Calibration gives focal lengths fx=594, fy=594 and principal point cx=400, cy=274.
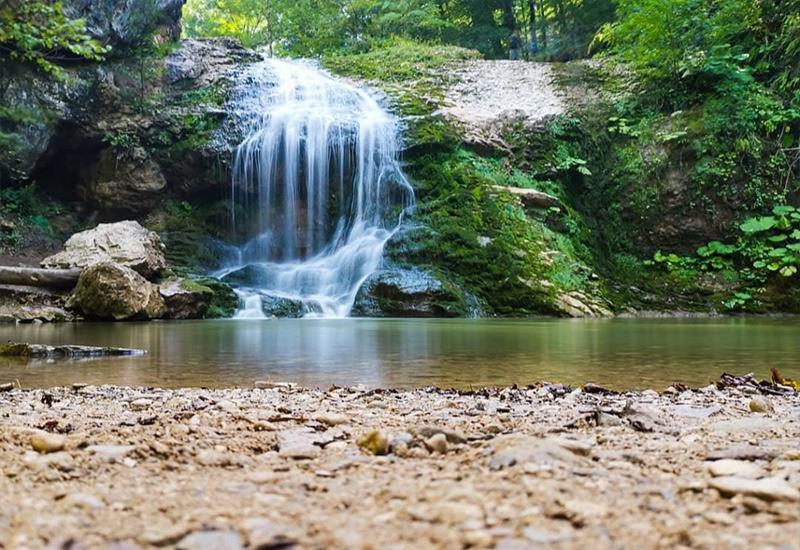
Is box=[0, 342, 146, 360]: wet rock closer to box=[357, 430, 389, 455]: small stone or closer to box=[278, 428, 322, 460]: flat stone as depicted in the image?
box=[278, 428, 322, 460]: flat stone

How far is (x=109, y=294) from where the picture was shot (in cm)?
879

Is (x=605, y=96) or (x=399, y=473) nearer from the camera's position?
(x=399, y=473)

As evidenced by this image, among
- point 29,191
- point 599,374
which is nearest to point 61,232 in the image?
point 29,191

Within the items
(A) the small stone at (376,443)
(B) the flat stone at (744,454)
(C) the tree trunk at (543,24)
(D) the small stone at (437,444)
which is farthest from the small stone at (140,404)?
(C) the tree trunk at (543,24)

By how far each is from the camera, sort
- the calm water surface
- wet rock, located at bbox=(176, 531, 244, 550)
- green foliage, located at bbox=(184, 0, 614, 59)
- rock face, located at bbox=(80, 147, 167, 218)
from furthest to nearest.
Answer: green foliage, located at bbox=(184, 0, 614, 59), rock face, located at bbox=(80, 147, 167, 218), the calm water surface, wet rock, located at bbox=(176, 531, 244, 550)

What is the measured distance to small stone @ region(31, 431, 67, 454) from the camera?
4.81 ft

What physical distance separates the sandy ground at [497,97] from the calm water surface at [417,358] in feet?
27.7

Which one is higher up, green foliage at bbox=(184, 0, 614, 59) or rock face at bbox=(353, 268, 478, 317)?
green foliage at bbox=(184, 0, 614, 59)

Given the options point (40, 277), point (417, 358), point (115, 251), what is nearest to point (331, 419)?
point (417, 358)

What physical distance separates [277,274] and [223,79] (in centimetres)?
604

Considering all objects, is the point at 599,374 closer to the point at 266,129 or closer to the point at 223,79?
the point at 266,129

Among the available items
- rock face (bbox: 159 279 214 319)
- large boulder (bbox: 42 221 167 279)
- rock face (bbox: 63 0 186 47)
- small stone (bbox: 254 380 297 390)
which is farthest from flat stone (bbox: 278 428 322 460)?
rock face (bbox: 63 0 186 47)

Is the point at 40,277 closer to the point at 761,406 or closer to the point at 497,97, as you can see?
the point at 761,406

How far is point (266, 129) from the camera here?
13.8 meters
